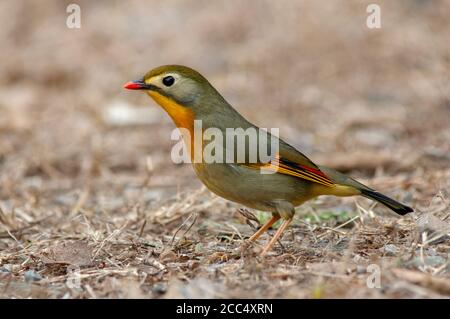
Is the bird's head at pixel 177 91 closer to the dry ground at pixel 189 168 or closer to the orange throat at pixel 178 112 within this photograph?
the orange throat at pixel 178 112

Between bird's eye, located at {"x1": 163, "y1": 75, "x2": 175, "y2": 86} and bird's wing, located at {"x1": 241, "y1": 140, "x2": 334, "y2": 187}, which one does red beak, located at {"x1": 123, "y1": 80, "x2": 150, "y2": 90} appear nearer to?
bird's eye, located at {"x1": 163, "y1": 75, "x2": 175, "y2": 86}

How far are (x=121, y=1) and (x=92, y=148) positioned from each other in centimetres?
637

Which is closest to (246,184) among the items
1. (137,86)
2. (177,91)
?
(177,91)

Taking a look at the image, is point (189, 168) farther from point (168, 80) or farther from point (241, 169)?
point (241, 169)

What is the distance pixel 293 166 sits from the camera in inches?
209

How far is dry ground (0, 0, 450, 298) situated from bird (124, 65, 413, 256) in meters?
0.29

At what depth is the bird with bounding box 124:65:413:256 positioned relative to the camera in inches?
202

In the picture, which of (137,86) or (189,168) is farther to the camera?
(189,168)

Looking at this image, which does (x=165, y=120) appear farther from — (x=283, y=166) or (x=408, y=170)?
(x=283, y=166)

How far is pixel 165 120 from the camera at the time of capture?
10.4 m

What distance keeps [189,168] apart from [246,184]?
3.68 meters
